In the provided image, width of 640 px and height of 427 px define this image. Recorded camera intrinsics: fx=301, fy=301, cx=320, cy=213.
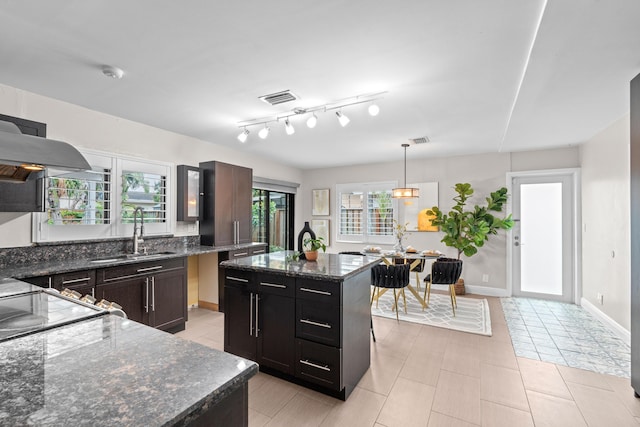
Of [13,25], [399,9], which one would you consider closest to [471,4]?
[399,9]

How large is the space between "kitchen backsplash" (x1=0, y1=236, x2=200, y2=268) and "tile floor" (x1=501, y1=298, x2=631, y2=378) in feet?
14.3

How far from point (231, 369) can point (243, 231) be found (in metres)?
4.16

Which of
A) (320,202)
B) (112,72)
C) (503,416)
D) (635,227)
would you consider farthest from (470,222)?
(112,72)

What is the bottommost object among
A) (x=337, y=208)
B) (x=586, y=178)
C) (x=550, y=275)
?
(x=550, y=275)

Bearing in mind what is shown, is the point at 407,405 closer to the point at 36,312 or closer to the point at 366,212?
the point at 36,312

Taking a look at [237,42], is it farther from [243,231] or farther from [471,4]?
[243,231]

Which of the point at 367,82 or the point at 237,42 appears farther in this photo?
the point at 367,82

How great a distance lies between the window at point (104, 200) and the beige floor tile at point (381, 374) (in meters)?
3.01

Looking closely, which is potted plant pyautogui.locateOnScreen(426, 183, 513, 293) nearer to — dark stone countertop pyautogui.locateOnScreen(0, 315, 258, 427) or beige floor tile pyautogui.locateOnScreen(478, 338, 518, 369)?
beige floor tile pyautogui.locateOnScreen(478, 338, 518, 369)

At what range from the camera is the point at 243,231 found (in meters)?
4.93

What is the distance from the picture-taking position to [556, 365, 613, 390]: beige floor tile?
248cm

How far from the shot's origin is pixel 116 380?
0.81 m

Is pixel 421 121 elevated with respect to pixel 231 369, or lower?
elevated

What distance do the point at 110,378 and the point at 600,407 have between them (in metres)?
3.10
